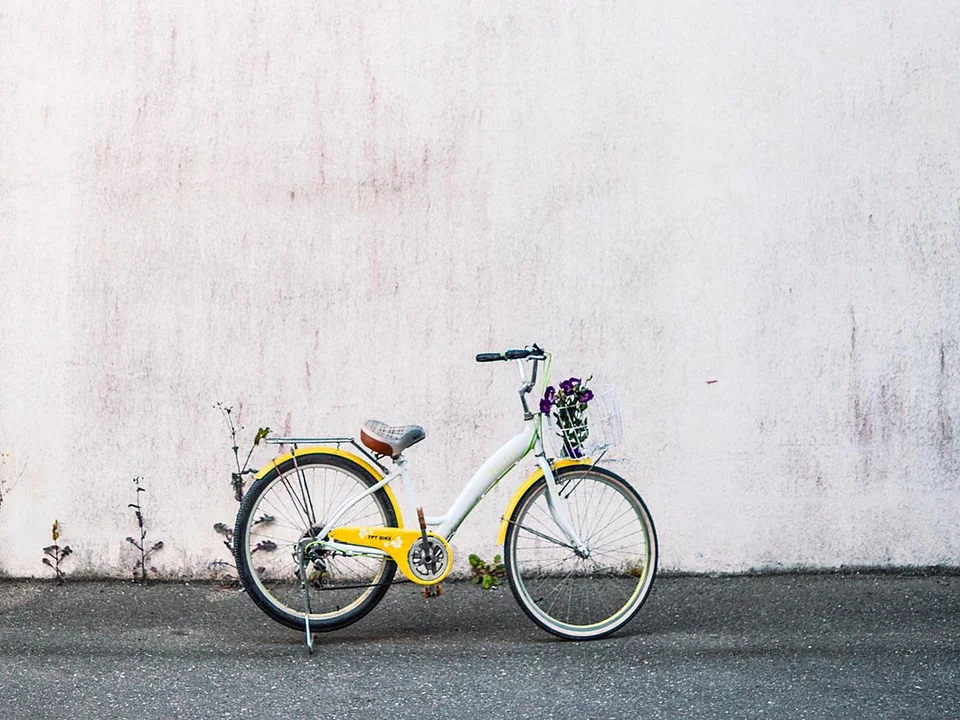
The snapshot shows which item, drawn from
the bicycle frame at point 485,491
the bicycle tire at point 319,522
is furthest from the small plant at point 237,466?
the bicycle frame at point 485,491

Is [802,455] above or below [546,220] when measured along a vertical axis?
below

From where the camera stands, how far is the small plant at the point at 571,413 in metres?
5.13

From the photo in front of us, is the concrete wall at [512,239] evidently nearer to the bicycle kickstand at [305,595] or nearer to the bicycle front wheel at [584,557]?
the bicycle front wheel at [584,557]

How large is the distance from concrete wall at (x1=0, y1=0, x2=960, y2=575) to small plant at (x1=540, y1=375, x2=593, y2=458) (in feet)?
2.56

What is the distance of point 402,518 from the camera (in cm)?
521

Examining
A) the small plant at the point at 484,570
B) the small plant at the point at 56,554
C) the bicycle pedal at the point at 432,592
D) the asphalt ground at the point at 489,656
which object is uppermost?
the small plant at the point at 56,554

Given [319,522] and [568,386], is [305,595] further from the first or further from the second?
[568,386]

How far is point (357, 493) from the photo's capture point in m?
5.13

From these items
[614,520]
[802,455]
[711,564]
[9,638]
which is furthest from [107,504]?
[802,455]

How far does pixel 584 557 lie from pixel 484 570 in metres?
0.87

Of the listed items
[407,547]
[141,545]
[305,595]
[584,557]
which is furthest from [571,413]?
[141,545]

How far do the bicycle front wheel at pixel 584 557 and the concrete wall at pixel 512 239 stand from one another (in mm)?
465

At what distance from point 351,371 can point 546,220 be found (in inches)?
47.7

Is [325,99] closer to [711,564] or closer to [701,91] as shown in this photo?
[701,91]
